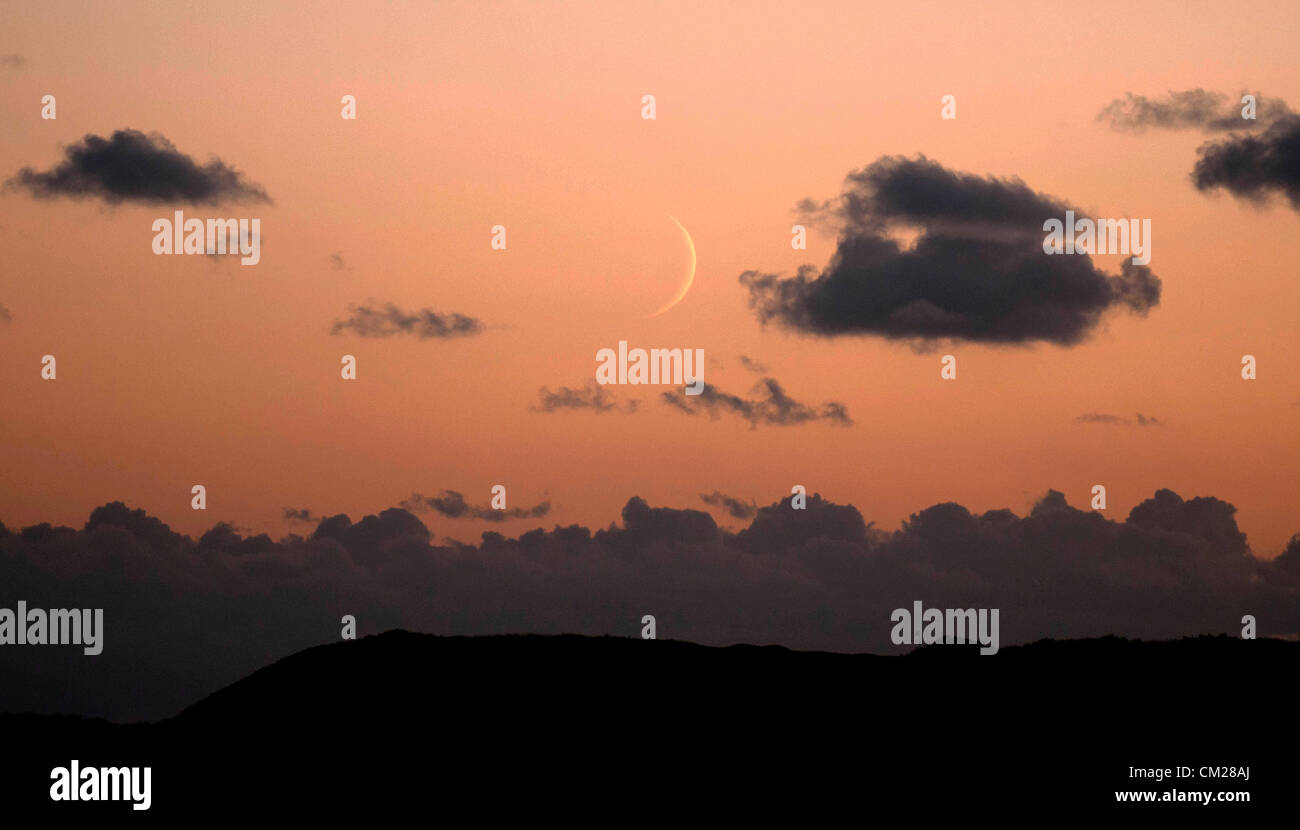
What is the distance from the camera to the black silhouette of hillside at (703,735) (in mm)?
70125

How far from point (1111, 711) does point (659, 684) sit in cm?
2671

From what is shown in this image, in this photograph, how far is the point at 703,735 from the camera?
3078 inches

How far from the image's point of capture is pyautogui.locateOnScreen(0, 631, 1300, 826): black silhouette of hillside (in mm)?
70125
